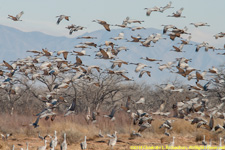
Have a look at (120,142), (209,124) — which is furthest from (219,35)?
(120,142)

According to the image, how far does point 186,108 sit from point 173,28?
3.19m

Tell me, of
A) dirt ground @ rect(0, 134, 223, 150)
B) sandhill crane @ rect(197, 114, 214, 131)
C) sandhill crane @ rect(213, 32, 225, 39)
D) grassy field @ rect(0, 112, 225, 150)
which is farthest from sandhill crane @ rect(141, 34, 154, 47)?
grassy field @ rect(0, 112, 225, 150)

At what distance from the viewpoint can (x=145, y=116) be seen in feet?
57.2

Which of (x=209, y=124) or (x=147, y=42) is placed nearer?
(x=209, y=124)

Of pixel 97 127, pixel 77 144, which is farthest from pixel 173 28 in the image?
pixel 97 127

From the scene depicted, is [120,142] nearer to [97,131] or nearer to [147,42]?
[97,131]

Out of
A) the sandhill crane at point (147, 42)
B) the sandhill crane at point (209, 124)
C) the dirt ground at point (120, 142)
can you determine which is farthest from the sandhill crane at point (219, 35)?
the dirt ground at point (120, 142)

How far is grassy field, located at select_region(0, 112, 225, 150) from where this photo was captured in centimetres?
1967

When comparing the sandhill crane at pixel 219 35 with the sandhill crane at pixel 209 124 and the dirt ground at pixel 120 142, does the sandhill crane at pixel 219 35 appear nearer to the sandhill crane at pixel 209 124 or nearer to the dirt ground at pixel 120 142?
the sandhill crane at pixel 209 124

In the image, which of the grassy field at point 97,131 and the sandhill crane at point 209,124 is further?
the grassy field at point 97,131

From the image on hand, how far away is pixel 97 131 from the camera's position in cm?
2433

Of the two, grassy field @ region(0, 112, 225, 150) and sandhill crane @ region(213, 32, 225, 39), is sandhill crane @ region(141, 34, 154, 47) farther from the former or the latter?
grassy field @ region(0, 112, 225, 150)

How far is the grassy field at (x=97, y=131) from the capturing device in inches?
774

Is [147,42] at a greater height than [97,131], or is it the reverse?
[147,42]
